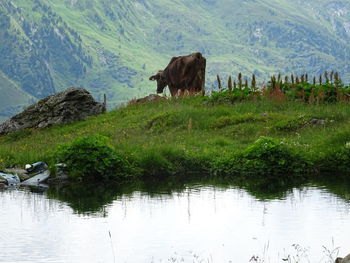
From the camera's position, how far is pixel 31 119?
3934 cm

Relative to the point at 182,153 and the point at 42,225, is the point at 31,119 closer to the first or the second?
the point at 182,153

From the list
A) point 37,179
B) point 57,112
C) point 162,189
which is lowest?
point 162,189

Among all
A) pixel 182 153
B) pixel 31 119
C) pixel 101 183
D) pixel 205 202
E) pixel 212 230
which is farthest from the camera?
pixel 31 119

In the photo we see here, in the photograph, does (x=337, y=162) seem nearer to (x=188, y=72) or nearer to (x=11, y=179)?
(x=11, y=179)

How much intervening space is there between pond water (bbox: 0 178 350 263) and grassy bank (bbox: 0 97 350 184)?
2436 mm

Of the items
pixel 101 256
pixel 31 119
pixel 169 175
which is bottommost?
pixel 101 256

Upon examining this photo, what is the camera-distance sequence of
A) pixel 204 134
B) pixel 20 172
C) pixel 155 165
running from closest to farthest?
pixel 155 165 < pixel 20 172 < pixel 204 134

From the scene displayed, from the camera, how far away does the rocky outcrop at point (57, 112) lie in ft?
127

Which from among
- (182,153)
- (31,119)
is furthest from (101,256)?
(31,119)

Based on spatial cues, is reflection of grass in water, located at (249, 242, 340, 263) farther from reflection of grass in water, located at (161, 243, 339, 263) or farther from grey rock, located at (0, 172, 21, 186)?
grey rock, located at (0, 172, 21, 186)

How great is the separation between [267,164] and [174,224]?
8126mm

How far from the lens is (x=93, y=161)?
23062mm

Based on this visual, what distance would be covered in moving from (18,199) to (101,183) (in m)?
3.38

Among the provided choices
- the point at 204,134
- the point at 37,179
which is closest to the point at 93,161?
the point at 37,179
